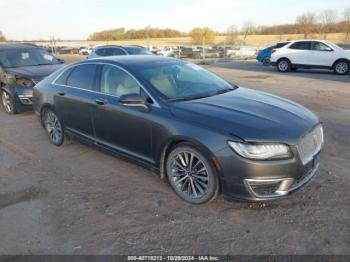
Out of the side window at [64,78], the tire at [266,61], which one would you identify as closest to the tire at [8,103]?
the side window at [64,78]

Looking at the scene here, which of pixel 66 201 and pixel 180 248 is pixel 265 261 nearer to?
pixel 180 248

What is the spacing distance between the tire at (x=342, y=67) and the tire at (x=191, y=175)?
1460 cm

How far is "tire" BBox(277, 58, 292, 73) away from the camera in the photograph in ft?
56.3

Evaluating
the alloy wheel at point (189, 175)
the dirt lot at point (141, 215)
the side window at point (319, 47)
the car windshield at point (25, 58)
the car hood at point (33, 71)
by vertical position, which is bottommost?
the dirt lot at point (141, 215)

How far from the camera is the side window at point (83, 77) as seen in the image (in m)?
4.74

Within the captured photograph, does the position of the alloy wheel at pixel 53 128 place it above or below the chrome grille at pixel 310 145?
below

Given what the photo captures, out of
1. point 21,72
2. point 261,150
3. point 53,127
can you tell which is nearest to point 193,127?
point 261,150

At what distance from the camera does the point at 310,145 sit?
3504mm

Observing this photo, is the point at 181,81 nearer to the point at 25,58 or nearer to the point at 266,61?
the point at 25,58

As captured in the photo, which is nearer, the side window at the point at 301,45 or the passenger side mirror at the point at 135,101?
the passenger side mirror at the point at 135,101

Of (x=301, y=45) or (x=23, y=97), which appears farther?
(x=301, y=45)

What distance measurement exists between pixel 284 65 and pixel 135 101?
49.8 ft

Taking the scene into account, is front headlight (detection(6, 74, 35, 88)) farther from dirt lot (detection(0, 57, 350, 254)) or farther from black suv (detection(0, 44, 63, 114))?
dirt lot (detection(0, 57, 350, 254))

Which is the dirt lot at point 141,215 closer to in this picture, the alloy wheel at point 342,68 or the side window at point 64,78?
the side window at point 64,78
